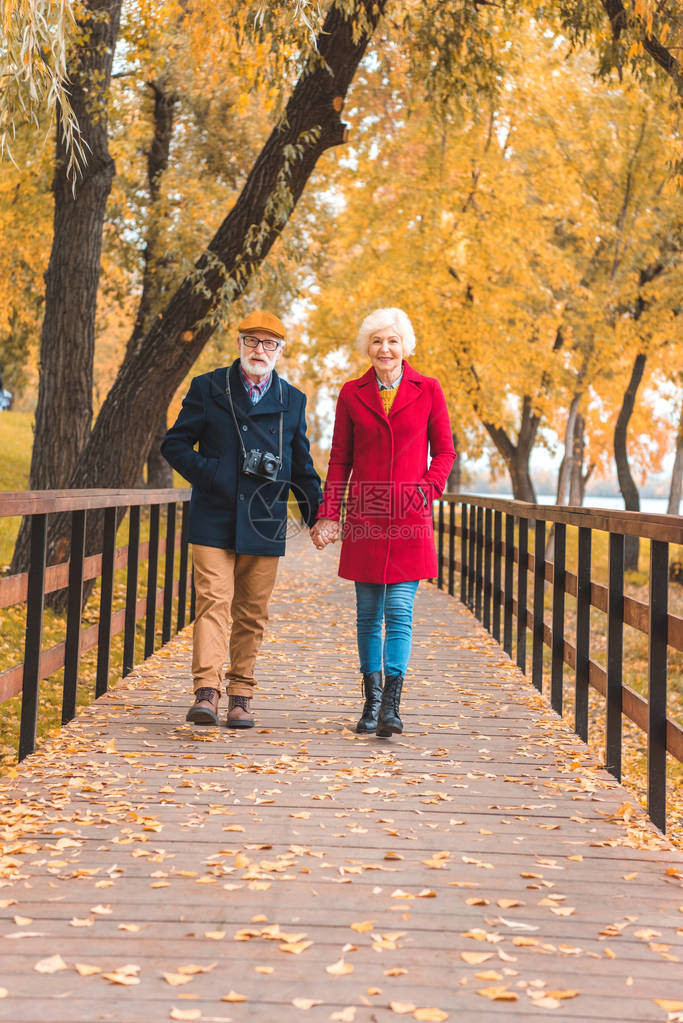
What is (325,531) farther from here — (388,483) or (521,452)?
(521,452)

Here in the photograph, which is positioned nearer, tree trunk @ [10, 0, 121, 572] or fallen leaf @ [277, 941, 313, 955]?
fallen leaf @ [277, 941, 313, 955]

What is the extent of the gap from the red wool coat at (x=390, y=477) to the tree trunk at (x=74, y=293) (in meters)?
6.07

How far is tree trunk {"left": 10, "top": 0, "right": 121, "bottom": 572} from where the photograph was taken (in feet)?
35.5

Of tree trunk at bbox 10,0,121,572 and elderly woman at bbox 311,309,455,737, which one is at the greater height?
tree trunk at bbox 10,0,121,572

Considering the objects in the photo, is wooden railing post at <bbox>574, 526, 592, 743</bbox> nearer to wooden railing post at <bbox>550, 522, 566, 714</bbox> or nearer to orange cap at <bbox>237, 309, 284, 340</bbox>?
wooden railing post at <bbox>550, 522, 566, 714</bbox>

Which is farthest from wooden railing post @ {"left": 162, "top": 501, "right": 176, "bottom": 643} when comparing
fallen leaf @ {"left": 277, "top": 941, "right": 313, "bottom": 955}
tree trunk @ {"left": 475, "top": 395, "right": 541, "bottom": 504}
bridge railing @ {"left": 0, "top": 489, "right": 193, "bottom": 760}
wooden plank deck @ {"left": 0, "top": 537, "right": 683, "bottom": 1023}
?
tree trunk @ {"left": 475, "top": 395, "right": 541, "bottom": 504}

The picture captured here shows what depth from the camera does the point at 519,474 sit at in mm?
22859

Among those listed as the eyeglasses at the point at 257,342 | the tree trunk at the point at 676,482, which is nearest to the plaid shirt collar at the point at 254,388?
the eyeglasses at the point at 257,342

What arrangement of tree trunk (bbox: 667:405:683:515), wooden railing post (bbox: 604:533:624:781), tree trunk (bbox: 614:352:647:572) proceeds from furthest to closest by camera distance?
1. tree trunk (bbox: 614:352:647:572)
2. tree trunk (bbox: 667:405:683:515)
3. wooden railing post (bbox: 604:533:624:781)

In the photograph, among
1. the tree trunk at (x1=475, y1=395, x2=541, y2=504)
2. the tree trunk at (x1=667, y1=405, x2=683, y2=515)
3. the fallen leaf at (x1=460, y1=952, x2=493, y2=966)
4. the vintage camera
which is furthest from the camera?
the tree trunk at (x1=475, y1=395, x2=541, y2=504)

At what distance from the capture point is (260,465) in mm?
5219

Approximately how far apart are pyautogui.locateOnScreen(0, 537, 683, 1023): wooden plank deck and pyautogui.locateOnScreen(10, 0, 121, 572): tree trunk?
5.59 m

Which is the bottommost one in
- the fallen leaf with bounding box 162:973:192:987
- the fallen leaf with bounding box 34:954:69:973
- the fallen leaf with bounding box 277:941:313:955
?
the fallen leaf with bounding box 34:954:69:973

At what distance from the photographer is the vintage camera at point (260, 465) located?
520 cm
